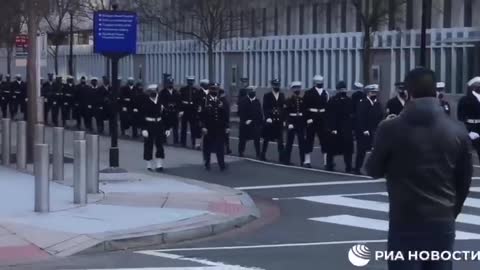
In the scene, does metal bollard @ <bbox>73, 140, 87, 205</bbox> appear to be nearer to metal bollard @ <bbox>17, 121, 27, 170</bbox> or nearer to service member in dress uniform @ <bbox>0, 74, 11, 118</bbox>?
metal bollard @ <bbox>17, 121, 27, 170</bbox>

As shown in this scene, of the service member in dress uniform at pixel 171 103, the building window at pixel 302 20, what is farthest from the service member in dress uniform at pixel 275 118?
the building window at pixel 302 20

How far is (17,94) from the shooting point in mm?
45875

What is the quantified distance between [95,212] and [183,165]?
9.46 metres

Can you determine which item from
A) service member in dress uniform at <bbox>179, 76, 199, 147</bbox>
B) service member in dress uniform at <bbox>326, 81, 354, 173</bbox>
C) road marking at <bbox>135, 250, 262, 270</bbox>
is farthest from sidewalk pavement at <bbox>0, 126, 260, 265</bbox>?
service member in dress uniform at <bbox>179, 76, 199, 147</bbox>

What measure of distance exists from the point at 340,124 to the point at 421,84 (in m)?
16.6

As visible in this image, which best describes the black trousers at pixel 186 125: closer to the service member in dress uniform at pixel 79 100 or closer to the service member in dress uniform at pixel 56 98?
the service member in dress uniform at pixel 79 100

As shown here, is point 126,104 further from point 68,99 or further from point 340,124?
point 340,124

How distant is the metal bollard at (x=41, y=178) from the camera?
16047mm

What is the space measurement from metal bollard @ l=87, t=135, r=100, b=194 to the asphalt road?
264cm

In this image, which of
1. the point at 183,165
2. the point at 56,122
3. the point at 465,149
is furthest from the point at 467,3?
the point at 465,149

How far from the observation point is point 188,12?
4731 cm

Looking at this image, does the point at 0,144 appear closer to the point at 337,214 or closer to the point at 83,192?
the point at 83,192

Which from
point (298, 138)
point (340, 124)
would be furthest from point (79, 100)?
point (340, 124)

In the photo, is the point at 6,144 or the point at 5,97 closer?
the point at 6,144
